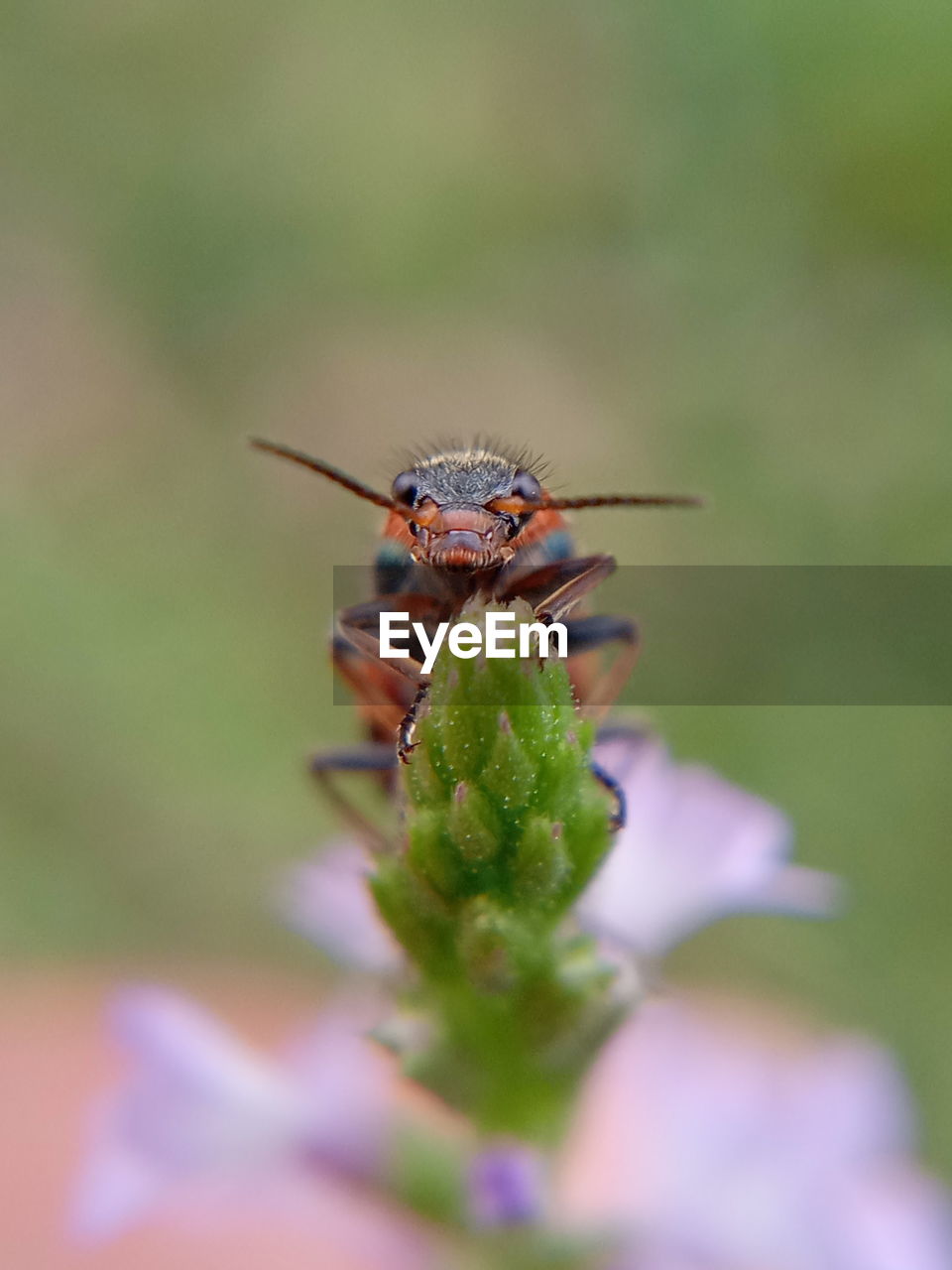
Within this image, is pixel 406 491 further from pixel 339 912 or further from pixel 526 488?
pixel 339 912

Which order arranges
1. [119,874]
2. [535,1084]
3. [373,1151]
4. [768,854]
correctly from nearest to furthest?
[535,1084] → [373,1151] → [768,854] → [119,874]

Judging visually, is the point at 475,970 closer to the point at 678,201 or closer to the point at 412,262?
the point at 678,201

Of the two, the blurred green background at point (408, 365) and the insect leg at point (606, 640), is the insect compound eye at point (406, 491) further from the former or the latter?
the blurred green background at point (408, 365)

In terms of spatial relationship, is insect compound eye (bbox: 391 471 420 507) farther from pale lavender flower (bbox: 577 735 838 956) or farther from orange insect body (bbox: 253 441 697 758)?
pale lavender flower (bbox: 577 735 838 956)

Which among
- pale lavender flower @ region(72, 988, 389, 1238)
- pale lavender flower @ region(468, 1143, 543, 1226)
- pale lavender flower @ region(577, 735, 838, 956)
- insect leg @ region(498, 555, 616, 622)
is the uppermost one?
insect leg @ region(498, 555, 616, 622)

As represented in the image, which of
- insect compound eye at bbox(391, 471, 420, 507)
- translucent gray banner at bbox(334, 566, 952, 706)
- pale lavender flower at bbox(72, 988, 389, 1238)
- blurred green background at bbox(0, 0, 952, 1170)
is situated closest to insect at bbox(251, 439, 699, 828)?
insect compound eye at bbox(391, 471, 420, 507)

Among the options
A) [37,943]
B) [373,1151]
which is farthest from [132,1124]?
[37,943]

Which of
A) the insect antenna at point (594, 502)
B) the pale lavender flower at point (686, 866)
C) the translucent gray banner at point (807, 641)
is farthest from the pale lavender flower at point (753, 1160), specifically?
the translucent gray banner at point (807, 641)
